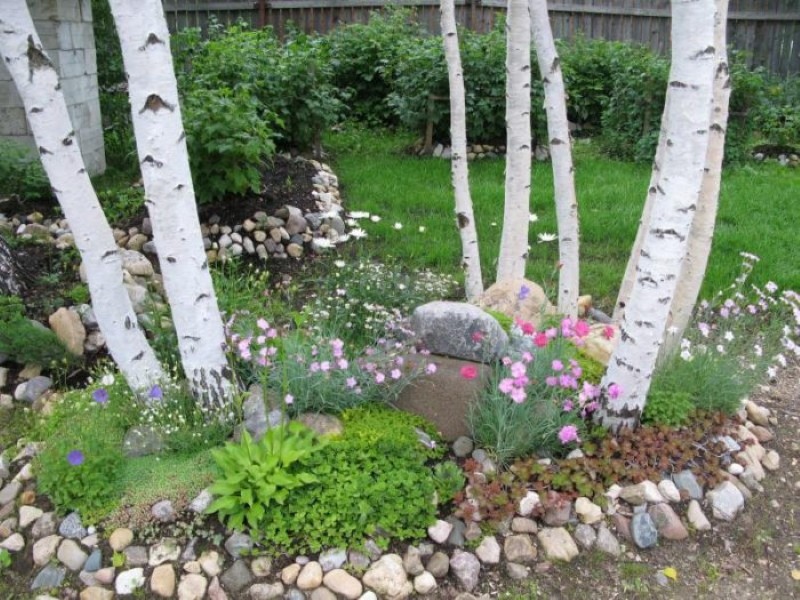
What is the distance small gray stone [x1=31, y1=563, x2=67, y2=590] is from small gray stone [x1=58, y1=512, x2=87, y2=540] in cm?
13

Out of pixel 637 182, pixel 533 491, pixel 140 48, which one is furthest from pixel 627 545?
pixel 637 182

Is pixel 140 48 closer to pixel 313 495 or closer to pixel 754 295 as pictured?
pixel 313 495

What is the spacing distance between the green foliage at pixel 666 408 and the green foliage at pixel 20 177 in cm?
499

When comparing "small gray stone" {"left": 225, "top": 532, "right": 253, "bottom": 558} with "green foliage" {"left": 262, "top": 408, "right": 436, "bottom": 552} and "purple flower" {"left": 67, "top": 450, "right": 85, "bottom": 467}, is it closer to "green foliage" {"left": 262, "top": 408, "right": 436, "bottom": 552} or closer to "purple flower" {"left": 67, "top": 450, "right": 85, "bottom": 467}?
"green foliage" {"left": 262, "top": 408, "right": 436, "bottom": 552}

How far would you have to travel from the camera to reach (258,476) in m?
2.84

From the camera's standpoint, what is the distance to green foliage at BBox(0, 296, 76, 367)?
3926mm

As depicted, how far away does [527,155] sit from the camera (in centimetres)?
414

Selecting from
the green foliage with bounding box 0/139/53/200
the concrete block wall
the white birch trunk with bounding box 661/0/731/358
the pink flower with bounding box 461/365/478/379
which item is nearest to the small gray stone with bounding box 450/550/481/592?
the pink flower with bounding box 461/365/478/379

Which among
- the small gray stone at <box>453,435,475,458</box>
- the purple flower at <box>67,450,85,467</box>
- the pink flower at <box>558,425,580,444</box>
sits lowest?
the small gray stone at <box>453,435,475,458</box>

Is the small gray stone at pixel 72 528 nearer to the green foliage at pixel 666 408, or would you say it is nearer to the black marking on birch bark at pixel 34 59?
the black marking on birch bark at pixel 34 59

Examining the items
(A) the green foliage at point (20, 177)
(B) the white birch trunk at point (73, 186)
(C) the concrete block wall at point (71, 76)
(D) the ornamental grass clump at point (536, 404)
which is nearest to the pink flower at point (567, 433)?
(D) the ornamental grass clump at point (536, 404)

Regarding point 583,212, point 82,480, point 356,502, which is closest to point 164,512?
point 82,480

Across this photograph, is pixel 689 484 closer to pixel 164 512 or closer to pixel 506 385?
pixel 506 385

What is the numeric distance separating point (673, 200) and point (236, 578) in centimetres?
215
